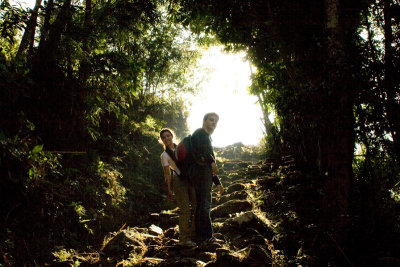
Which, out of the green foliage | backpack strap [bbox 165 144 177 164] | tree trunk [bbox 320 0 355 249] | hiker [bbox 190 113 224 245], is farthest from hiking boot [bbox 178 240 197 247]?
tree trunk [bbox 320 0 355 249]

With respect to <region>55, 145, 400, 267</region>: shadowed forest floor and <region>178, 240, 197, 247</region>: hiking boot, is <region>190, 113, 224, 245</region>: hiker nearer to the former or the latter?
<region>178, 240, 197, 247</region>: hiking boot

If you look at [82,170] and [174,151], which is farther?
[82,170]

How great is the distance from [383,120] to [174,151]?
2733 millimetres

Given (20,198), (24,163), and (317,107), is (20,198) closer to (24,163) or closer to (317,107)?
(24,163)

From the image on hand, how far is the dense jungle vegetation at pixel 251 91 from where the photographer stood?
2348 mm

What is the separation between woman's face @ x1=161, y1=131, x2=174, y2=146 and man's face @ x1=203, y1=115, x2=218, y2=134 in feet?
2.08

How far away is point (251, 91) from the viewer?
6.26m

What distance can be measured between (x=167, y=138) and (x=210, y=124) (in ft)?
2.52

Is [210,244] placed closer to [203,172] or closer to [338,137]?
[203,172]

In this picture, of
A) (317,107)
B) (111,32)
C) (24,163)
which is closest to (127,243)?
(24,163)

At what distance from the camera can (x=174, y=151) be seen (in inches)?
143

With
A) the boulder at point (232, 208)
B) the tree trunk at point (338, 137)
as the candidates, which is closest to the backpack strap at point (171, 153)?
the boulder at point (232, 208)

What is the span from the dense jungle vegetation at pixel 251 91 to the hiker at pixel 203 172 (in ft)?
3.74

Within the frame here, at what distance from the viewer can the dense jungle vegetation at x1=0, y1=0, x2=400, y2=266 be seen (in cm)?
235
